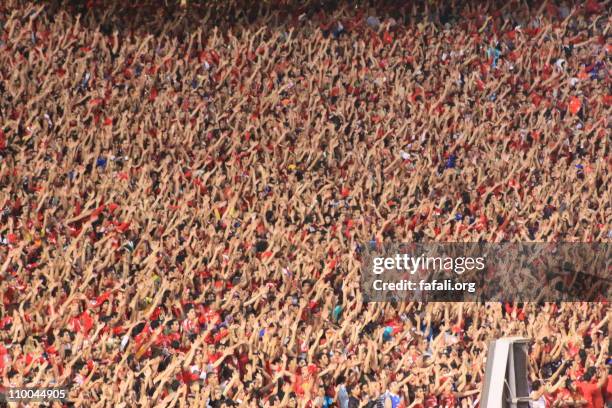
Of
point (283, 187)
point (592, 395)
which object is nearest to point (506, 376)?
point (592, 395)

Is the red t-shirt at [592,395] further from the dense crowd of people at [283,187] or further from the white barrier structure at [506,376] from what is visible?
the white barrier structure at [506,376]

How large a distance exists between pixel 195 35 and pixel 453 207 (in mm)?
3443

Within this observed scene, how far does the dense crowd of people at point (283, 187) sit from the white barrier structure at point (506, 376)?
1.67 m

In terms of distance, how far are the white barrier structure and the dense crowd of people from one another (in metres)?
1.67

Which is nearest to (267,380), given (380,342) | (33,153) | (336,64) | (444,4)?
(380,342)

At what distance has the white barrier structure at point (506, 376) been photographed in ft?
15.4

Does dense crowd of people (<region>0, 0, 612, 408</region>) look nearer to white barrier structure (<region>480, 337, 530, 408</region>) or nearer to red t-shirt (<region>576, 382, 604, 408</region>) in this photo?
red t-shirt (<region>576, 382, 604, 408</region>)

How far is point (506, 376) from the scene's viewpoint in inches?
187

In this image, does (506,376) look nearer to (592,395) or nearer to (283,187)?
(592,395)

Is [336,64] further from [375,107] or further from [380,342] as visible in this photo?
[380,342]

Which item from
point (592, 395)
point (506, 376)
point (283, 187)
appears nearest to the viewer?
point (506, 376)

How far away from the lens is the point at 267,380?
6562 millimetres

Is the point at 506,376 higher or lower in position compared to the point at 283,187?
lower

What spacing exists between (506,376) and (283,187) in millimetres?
4462
